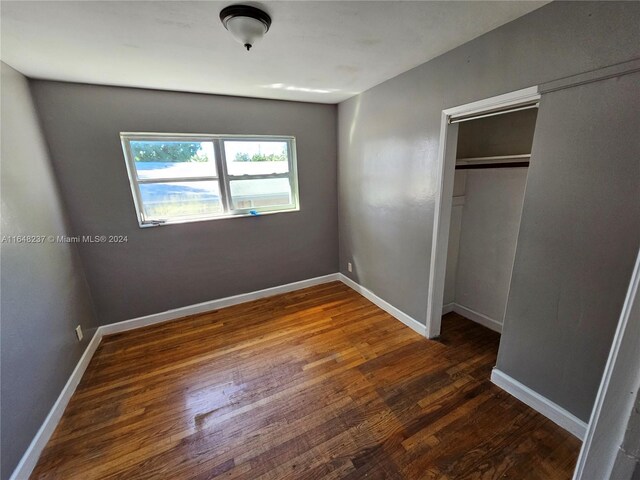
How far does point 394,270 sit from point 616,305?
1.59 meters

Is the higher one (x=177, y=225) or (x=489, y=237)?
(x=177, y=225)

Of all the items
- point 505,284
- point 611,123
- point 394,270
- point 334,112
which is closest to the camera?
point 611,123

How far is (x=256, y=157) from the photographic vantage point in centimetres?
300

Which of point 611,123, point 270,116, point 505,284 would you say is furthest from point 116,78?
point 505,284

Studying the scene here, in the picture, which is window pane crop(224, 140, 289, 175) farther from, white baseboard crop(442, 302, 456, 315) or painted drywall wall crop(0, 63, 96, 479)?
white baseboard crop(442, 302, 456, 315)

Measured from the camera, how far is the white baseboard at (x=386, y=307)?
2459mm

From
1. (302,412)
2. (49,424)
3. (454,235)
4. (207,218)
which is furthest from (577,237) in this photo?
(49,424)

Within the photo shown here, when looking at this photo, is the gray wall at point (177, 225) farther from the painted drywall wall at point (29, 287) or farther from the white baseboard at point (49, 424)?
the white baseboard at point (49, 424)

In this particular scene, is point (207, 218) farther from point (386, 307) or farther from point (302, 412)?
point (386, 307)

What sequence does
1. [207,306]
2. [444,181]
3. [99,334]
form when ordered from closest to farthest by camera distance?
[444,181]
[99,334]
[207,306]

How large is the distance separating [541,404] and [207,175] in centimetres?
340

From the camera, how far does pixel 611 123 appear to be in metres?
1.18

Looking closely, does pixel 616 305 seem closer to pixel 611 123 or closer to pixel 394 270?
pixel 611 123

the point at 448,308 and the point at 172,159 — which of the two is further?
the point at 448,308
